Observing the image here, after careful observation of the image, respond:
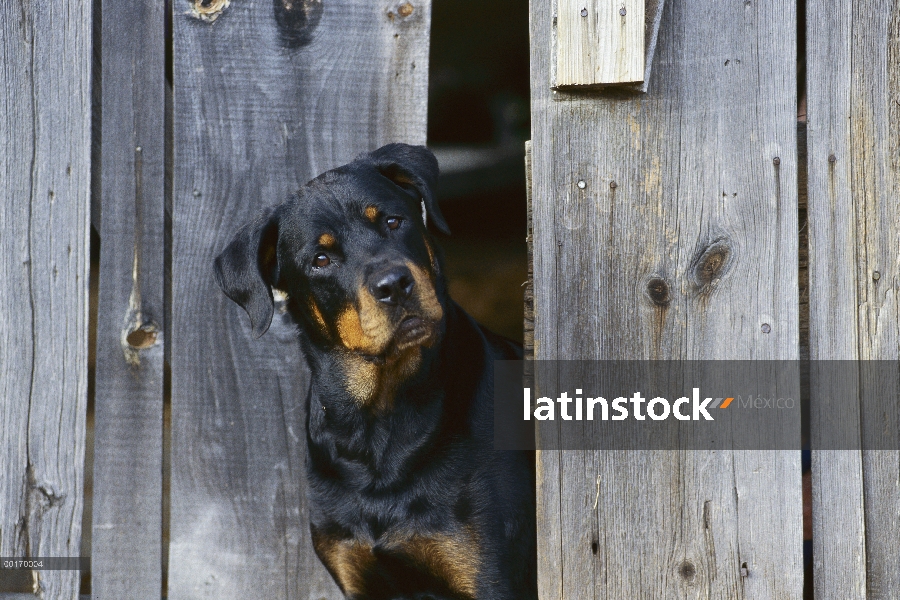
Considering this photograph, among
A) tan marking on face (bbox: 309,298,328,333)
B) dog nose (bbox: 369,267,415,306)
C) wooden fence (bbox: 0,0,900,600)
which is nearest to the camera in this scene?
dog nose (bbox: 369,267,415,306)

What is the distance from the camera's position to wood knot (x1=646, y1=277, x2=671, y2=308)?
7.17 ft

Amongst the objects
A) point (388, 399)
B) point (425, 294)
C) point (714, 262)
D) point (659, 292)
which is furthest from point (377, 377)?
point (714, 262)

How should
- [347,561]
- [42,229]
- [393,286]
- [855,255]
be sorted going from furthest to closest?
[42,229], [347,561], [855,255], [393,286]

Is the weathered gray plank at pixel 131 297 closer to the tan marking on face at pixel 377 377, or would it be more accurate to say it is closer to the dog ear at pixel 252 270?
the dog ear at pixel 252 270

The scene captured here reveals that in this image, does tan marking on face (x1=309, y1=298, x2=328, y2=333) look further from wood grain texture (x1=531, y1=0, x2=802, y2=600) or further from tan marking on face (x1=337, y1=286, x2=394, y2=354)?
wood grain texture (x1=531, y1=0, x2=802, y2=600)

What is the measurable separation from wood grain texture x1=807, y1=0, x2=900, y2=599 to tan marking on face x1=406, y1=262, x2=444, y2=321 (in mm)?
1069

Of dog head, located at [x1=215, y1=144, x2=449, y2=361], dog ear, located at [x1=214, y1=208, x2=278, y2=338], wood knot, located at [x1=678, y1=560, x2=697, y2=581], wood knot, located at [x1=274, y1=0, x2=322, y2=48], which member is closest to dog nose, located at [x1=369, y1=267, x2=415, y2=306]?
dog head, located at [x1=215, y1=144, x2=449, y2=361]

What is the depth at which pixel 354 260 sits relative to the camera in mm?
2156

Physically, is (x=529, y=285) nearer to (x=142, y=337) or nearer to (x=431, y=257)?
(x=431, y=257)

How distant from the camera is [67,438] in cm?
248

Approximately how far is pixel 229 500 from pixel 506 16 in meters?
3.32

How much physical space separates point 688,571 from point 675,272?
0.85 metres

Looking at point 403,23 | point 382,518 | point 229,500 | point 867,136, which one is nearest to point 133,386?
point 229,500

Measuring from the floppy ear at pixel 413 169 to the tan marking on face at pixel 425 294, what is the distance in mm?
227
